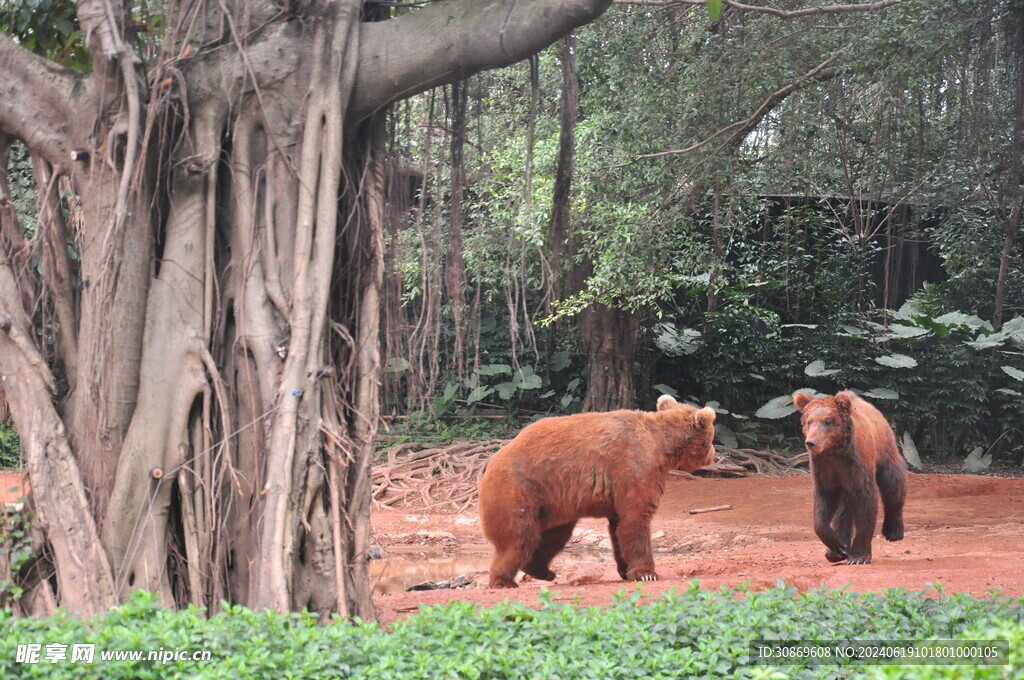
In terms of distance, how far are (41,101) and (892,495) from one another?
26.3 ft

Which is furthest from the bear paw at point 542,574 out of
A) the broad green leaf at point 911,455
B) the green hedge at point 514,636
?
the broad green leaf at point 911,455

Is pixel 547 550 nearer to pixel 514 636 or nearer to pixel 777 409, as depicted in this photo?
pixel 514 636

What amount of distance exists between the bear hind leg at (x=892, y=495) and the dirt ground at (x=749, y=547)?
0.19 m

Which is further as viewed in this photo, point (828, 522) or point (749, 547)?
point (749, 547)

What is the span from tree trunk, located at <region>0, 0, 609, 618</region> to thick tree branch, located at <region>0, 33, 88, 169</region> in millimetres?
12

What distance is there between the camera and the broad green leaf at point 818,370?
53.9ft

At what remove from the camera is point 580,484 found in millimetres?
8281

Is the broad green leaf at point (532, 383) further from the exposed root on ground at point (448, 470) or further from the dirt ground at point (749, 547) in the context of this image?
the dirt ground at point (749, 547)

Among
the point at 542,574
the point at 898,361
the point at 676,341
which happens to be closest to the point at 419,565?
the point at 542,574

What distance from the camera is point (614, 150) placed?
12.7m

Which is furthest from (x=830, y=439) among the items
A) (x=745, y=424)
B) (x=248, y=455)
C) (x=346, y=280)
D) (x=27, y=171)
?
(x=27, y=171)

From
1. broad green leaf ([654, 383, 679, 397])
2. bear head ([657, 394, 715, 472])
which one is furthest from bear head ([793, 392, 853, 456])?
broad green leaf ([654, 383, 679, 397])

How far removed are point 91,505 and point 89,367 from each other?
807 mm

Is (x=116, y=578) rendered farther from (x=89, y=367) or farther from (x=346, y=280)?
(x=346, y=280)
